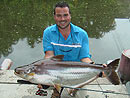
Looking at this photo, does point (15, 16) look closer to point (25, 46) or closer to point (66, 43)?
point (25, 46)

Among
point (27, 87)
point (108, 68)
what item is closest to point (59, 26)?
point (108, 68)

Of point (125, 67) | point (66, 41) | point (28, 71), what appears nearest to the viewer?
point (28, 71)

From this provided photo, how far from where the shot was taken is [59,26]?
2965 millimetres

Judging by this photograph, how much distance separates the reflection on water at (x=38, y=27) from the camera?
632cm

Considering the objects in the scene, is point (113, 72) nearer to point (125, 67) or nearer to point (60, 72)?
point (60, 72)

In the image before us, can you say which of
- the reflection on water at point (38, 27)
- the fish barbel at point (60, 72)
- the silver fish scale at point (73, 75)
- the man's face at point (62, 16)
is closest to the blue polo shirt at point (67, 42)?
the man's face at point (62, 16)

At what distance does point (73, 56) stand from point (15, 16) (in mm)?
7900

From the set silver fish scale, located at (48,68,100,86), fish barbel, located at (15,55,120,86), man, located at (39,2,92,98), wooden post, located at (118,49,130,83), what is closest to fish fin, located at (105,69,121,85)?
fish barbel, located at (15,55,120,86)

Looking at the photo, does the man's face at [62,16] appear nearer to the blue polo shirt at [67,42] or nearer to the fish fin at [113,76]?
the blue polo shirt at [67,42]

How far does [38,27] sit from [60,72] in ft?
21.3

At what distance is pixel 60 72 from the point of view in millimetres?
2352

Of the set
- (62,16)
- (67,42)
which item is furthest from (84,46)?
(62,16)

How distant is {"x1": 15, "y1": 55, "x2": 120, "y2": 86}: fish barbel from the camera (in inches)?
91.4

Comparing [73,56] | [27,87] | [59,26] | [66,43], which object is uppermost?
[59,26]
